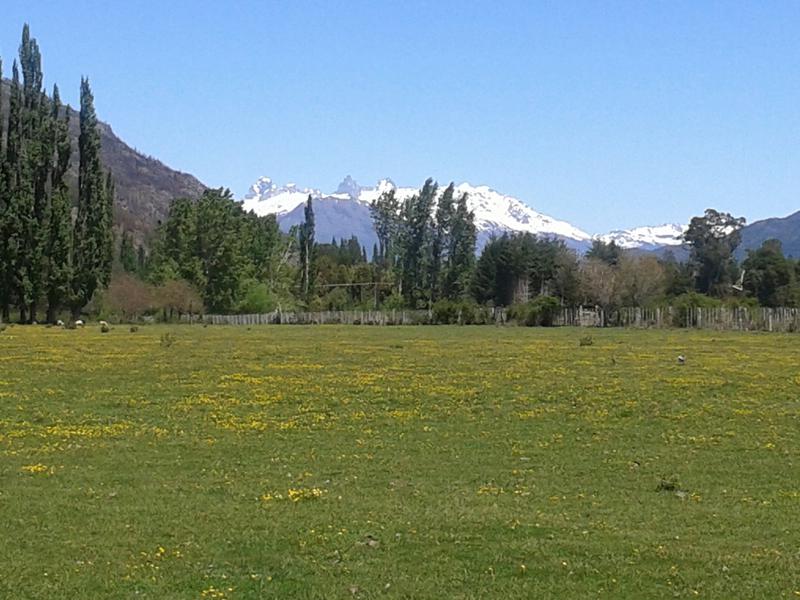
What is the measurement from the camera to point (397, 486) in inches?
632

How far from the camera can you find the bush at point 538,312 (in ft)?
390

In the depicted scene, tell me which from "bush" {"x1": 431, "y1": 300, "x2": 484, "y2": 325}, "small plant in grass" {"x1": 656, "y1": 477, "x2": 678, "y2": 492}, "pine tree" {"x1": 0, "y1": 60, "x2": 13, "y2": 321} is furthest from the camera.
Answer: "bush" {"x1": 431, "y1": 300, "x2": 484, "y2": 325}

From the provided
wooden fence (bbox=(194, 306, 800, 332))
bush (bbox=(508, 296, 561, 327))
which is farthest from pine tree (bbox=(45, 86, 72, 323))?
bush (bbox=(508, 296, 561, 327))

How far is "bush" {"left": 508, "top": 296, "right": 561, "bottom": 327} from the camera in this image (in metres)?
119

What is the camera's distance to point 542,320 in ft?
392

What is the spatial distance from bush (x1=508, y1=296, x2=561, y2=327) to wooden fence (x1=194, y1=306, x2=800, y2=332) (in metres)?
1.90

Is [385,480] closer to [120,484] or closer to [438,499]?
[438,499]

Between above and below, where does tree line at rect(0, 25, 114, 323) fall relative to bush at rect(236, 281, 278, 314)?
above

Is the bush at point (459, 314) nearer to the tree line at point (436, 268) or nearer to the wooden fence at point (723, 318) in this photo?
the tree line at point (436, 268)

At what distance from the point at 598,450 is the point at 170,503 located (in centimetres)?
979

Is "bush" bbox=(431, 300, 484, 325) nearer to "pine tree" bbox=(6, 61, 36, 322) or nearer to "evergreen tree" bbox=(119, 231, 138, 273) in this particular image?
"pine tree" bbox=(6, 61, 36, 322)

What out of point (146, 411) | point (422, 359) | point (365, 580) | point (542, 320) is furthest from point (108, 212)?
point (365, 580)

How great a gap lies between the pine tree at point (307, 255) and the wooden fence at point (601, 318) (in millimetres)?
31024

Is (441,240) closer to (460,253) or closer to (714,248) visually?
(460,253)
